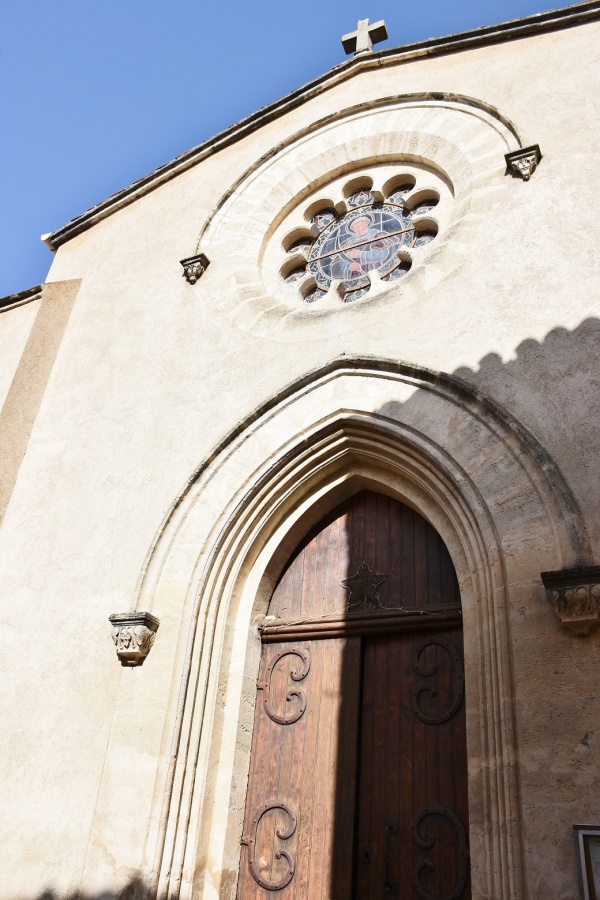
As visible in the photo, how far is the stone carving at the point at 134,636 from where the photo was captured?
5.04 meters

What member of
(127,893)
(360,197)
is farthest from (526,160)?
(127,893)

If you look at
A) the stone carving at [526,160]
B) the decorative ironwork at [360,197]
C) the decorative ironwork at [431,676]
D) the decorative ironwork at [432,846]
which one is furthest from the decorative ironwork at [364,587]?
the decorative ironwork at [360,197]

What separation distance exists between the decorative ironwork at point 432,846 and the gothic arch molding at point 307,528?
0.44 metres

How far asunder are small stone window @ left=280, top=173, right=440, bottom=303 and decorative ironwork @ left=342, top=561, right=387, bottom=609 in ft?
7.53

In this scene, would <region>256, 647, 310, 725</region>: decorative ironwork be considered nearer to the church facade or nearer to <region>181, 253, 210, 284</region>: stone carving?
the church facade

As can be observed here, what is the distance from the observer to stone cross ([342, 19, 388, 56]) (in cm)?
809

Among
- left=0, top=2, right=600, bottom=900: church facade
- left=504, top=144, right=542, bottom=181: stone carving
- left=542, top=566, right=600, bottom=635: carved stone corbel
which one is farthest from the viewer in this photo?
left=504, top=144, right=542, bottom=181: stone carving

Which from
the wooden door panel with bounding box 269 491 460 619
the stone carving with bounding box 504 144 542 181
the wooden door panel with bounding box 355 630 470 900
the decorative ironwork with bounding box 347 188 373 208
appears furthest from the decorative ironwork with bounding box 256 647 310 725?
the decorative ironwork with bounding box 347 188 373 208

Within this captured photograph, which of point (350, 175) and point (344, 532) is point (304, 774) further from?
point (350, 175)

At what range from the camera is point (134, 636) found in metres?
5.05

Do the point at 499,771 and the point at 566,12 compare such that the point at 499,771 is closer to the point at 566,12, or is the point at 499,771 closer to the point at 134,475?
the point at 134,475

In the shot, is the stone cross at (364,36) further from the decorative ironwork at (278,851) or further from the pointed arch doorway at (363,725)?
the decorative ironwork at (278,851)

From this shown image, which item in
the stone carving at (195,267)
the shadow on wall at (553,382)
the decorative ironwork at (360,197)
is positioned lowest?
the shadow on wall at (553,382)

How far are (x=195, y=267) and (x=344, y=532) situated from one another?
114 inches
